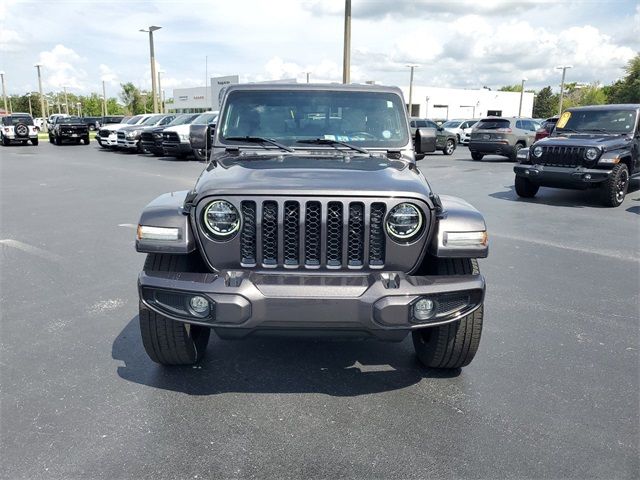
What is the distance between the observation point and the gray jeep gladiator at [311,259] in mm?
2822

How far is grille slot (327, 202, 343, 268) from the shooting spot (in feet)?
9.86

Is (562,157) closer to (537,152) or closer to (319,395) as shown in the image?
(537,152)

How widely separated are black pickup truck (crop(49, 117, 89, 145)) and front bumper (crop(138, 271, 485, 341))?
30844 mm

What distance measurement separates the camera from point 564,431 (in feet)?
9.68

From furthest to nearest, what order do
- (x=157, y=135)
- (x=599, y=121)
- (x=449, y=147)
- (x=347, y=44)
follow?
(x=449, y=147) → (x=157, y=135) → (x=347, y=44) → (x=599, y=121)

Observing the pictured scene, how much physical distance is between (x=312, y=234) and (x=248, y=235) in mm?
359

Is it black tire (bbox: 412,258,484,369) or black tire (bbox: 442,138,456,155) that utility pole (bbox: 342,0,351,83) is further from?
black tire (bbox: 412,258,484,369)

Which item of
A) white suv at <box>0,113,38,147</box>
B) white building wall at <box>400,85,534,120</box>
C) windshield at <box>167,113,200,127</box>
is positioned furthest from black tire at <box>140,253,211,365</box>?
white building wall at <box>400,85,534,120</box>

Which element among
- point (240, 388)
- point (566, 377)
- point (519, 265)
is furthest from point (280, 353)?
point (519, 265)

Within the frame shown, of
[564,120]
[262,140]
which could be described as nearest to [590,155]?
[564,120]

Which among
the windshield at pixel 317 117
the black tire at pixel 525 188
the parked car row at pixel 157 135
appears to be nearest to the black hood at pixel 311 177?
the windshield at pixel 317 117

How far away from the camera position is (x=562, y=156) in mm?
10359

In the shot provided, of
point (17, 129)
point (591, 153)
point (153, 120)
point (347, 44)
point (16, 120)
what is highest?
point (347, 44)

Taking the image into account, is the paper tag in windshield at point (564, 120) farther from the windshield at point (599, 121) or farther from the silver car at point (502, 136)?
the silver car at point (502, 136)
